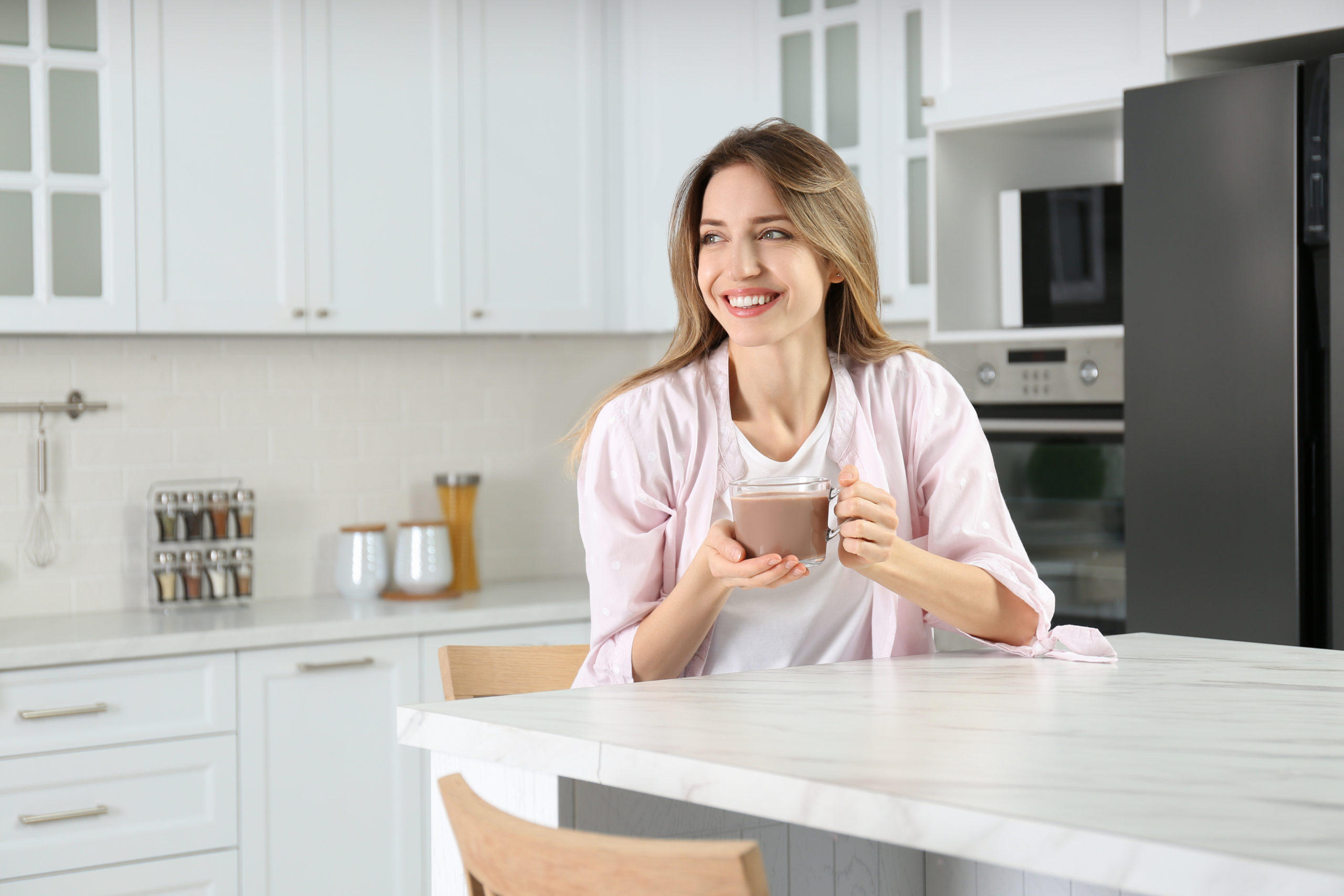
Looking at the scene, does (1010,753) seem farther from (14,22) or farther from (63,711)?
(14,22)

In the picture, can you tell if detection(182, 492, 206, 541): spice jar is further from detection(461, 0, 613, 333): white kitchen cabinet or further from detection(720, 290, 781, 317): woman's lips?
detection(720, 290, 781, 317): woman's lips

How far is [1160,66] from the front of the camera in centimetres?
273

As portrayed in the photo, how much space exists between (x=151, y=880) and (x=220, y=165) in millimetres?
1542

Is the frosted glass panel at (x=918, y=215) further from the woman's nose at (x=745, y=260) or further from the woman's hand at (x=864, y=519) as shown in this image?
the woman's hand at (x=864, y=519)

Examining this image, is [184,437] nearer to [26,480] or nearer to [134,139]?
[26,480]

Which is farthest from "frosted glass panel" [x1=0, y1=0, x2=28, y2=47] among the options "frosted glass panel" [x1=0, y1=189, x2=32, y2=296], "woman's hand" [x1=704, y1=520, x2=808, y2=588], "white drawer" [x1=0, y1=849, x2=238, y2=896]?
"woman's hand" [x1=704, y1=520, x2=808, y2=588]

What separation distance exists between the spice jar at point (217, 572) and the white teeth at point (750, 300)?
206 centimetres

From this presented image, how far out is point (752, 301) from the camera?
178 cm

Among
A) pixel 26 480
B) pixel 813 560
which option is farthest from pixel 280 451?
pixel 813 560

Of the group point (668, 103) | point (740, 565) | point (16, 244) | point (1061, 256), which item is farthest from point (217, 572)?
point (740, 565)

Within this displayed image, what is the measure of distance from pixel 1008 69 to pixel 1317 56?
0.59 metres

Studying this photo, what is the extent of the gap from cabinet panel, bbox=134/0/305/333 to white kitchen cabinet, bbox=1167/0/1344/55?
1919mm

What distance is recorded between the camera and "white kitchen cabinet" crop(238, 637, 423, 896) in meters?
3.06

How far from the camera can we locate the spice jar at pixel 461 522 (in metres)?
3.76
